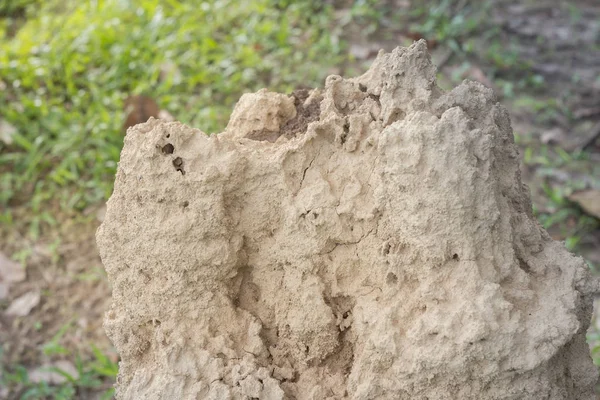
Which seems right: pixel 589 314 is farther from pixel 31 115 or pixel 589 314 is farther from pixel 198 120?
pixel 31 115

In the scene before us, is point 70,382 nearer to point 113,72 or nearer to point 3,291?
point 3,291

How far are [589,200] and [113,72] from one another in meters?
3.20

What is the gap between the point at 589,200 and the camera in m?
3.83

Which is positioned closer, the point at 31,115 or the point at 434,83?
the point at 434,83

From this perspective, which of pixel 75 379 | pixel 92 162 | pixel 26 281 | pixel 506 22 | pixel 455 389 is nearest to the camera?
pixel 455 389

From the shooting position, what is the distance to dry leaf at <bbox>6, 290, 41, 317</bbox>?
11.9 feet

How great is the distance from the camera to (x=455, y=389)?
1546 mm

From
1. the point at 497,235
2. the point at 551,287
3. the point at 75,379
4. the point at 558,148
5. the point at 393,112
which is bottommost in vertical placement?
the point at 558,148

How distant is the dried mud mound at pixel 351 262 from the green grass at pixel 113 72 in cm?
244

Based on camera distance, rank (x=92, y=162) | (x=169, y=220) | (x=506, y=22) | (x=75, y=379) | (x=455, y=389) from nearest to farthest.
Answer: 1. (x=455, y=389)
2. (x=169, y=220)
3. (x=75, y=379)
4. (x=92, y=162)
5. (x=506, y=22)

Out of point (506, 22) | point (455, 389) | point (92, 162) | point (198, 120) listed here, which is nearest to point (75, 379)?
point (92, 162)

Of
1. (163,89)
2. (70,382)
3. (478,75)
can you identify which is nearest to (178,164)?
(70,382)

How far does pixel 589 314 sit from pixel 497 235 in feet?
1.26

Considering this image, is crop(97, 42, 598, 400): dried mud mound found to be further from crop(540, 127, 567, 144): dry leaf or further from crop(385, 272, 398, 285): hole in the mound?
crop(540, 127, 567, 144): dry leaf
